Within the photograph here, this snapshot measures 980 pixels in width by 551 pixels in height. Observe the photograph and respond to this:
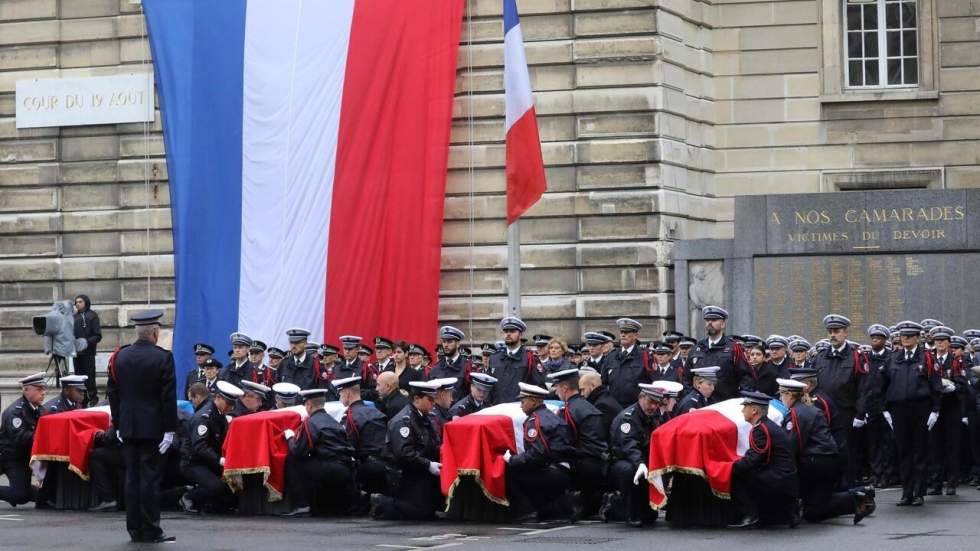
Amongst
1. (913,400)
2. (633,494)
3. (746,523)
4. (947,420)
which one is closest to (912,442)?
(913,400)

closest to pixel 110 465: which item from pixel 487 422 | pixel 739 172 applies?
pixel 487 422

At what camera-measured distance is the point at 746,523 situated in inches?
701

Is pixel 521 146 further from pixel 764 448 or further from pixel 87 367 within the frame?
pixel 764 448

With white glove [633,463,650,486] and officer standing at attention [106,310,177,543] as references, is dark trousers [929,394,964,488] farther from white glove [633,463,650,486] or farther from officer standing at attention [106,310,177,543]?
officer standing at attention [106,310,177,543]

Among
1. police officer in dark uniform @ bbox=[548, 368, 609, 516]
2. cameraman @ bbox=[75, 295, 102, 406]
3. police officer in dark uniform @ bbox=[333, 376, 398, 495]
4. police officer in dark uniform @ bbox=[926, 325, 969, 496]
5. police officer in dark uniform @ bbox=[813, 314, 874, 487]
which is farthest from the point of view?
cameraman @ bbox=[75, 295, 102, 406]

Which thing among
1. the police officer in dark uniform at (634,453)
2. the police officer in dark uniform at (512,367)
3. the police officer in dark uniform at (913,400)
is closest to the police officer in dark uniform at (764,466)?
the police officer in dark uniform at (634,453)

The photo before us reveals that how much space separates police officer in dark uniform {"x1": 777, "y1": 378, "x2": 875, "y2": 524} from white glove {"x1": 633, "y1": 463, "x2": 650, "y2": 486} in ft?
4.51

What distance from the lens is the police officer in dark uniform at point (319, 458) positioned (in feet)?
63.6

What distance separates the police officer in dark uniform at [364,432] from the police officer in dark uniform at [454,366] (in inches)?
109

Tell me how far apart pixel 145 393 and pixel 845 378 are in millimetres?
8610

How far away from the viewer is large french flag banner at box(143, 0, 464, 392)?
28.1 m

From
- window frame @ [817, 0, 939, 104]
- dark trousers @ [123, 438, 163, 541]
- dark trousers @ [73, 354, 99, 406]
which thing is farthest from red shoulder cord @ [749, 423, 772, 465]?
window frame @ [817, 0, 939, 104]

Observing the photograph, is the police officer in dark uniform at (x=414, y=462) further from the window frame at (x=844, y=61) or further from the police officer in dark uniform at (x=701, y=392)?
the window frame at (x=844, y=61)

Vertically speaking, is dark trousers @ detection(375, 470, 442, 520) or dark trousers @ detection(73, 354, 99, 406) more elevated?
dark trousers @ detection(73, 354, 99, 406)
